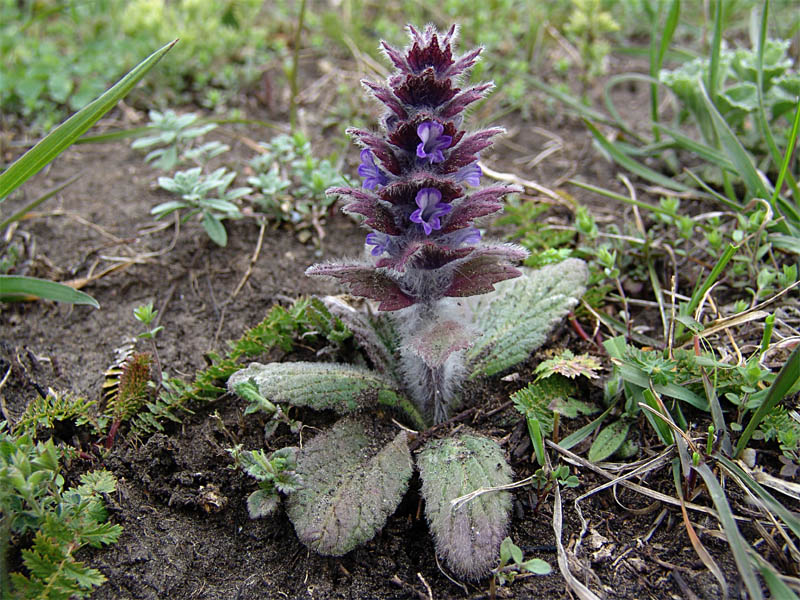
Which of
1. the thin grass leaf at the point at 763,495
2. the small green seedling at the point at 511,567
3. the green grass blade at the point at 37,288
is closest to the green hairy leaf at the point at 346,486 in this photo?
the small green seedling at the point at 511,567

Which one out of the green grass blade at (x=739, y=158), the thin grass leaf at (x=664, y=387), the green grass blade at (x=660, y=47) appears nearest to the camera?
the thin grass leaf at (x=664, y=387)

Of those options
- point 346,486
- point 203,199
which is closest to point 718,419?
point 346,486

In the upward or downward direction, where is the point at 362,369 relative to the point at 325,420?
upward

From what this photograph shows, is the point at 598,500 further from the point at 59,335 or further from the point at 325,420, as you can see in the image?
the point at 59,335

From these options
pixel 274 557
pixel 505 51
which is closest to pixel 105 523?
pixel 274 557

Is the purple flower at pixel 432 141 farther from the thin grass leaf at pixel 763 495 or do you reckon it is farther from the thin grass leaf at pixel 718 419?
the thin grass leaf at pixel 763 495

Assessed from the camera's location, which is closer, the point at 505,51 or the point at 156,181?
the point at 156,181

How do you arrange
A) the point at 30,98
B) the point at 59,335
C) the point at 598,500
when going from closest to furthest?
1. the point at 598,500
2. the point at 59,335
3. the point at 30,98

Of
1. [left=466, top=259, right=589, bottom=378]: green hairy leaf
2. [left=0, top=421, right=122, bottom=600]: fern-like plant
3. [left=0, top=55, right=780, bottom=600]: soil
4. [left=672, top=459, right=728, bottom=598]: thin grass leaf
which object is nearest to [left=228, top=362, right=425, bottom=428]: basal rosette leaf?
[left=0, top=55, right=780, bottom=600]: soil

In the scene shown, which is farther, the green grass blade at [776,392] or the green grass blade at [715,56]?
the green grass blade at [715,56]
